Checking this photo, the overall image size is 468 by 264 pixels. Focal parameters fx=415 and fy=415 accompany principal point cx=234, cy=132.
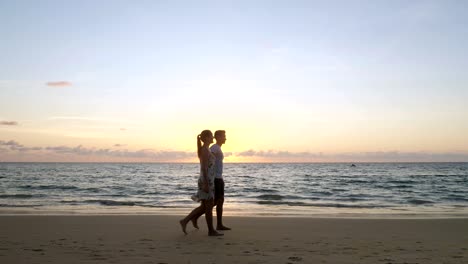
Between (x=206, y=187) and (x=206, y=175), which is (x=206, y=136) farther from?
(x=206, y=187)

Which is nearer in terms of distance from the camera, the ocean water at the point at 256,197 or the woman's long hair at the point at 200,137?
the woman's long hair at the point at 200,137

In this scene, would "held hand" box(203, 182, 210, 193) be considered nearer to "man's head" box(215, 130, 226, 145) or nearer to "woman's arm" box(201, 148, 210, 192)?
"woman's arm" box(201, 148, 210, 192)

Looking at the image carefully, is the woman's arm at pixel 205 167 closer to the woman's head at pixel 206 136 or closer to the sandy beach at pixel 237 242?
the woman's head at pixel 206 136

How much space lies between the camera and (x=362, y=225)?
916cm

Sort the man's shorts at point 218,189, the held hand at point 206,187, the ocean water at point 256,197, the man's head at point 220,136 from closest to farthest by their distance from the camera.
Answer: the held hand at point 206,187 → the man's shorts at point 218,189 → the man's head at point 220,136 → the ocean water at point 256,197

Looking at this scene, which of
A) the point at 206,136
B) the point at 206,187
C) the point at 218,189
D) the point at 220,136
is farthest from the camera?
the point at 220,136

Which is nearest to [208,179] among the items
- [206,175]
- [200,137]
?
[206,175]

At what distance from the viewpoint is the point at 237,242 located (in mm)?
6547

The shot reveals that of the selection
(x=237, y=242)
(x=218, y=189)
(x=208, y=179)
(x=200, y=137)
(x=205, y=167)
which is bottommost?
(x=237, y=242)

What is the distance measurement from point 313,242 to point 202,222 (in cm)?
329

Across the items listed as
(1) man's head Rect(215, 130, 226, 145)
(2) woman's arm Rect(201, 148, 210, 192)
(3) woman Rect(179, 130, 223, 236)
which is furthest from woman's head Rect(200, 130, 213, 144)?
(1) man's head Rect(215, 130, 226, 145)

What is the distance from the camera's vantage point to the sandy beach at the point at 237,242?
537cm

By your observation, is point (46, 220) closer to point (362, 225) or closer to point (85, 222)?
point (85, 222)

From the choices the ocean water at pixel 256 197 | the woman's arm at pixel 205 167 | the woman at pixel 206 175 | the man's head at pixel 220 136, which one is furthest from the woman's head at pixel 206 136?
the ocean water at pixel 256 197
